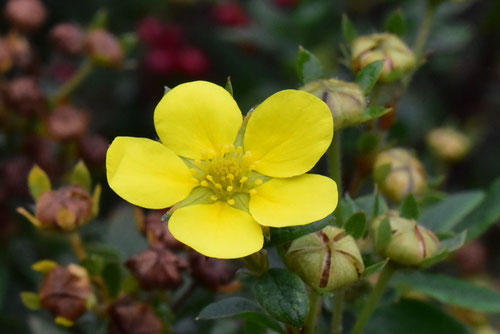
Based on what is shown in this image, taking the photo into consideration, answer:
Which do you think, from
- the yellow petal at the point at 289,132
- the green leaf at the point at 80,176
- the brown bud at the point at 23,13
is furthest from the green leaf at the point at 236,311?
the brown bud at the point at 23,13

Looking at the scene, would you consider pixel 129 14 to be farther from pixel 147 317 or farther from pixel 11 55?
pixel 147 317

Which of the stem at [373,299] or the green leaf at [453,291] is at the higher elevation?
the stem at [373,299]

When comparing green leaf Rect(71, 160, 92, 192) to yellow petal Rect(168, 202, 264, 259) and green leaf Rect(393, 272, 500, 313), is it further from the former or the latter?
green leaf Rect(393, 272, 500, 313)

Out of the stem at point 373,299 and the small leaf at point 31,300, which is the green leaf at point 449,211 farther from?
the small leaf at point 31,300

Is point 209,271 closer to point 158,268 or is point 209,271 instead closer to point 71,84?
point 158,268

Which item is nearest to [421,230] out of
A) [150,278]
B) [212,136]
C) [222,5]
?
[212,136]
